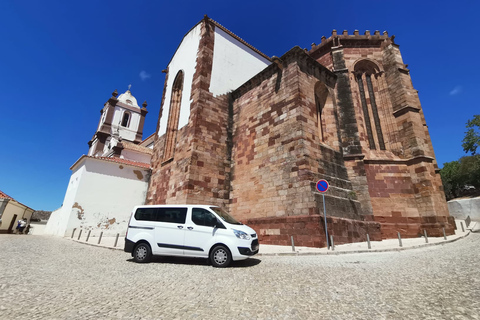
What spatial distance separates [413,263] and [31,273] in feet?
27.5

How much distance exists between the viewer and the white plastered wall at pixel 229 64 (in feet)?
51.9

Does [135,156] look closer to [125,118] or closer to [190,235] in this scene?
[125,118]

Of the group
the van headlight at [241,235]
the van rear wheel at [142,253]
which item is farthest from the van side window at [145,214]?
the van headlight at [241,235]

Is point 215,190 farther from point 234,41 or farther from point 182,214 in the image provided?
point 234,41

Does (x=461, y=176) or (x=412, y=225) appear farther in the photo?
(x=461, y=176)

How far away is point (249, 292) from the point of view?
3668 mm

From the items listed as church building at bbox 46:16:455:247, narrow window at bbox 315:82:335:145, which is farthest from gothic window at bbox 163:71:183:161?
narrow window at bbox 315:82:335:145

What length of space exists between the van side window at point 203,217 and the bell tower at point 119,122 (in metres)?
30.8

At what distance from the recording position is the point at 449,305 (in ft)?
8.91

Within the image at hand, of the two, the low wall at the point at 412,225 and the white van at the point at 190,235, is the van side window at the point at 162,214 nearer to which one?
the white van at the point at 190,235

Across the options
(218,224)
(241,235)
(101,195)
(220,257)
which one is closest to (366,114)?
(241,235)

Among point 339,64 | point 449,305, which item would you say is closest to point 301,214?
point 449,305

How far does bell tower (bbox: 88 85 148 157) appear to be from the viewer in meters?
33.5

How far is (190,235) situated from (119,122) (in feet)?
117
